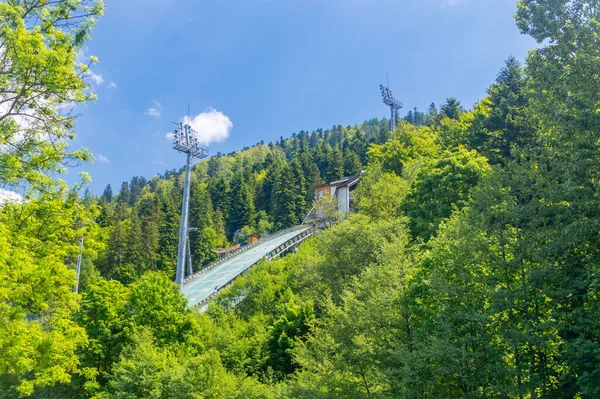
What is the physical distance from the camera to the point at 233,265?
169 feet

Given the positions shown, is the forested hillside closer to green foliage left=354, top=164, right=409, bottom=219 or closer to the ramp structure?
the ramp structure

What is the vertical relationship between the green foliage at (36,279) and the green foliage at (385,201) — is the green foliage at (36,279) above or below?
below

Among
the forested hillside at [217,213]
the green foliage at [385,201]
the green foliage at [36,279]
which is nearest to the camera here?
the green foliage at [36,279]

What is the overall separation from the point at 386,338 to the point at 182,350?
14516mm

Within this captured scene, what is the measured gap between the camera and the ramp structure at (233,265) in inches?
1714

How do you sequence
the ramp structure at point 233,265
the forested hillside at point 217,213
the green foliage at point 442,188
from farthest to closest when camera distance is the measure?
1. the forested hillside at point 217,213
2. the ramp structure at point 233,265
3. the green foliage at point 442,188

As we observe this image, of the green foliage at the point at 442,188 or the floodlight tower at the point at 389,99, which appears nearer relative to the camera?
the green foliage at the point at 442,188

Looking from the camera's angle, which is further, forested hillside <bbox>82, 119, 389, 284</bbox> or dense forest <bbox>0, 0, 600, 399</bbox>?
forested hillside <bbox>82, 119, 389, 284</bbox>

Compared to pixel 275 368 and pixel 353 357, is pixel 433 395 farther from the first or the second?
pixel 275 368

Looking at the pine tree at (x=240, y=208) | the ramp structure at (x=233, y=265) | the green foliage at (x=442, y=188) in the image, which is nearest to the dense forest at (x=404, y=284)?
the green foliage at (x=442, y=188)

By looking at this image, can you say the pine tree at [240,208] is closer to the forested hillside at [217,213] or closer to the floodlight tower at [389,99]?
the forested hillside at [217,213]

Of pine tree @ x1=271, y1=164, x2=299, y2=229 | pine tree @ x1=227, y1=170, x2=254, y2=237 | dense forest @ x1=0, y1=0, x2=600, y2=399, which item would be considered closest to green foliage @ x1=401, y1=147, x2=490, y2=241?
dense forest @ x1=0, y1=0, x2=600, y2=399

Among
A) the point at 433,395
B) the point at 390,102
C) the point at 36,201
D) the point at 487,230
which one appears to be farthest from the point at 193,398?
the point at 390,102

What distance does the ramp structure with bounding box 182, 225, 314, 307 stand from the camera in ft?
143
